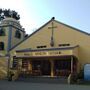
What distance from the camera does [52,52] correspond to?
28781 mm

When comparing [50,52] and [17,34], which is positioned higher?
[17,34]

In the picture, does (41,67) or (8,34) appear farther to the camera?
(8,34)

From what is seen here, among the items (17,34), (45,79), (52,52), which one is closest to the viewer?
(45,79)

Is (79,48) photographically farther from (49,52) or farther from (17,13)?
(17,13)

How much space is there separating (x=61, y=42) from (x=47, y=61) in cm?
286

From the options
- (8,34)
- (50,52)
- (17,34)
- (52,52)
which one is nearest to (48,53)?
(50,52)

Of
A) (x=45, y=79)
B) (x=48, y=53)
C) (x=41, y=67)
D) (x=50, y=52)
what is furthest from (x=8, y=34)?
(x=45, y=79)

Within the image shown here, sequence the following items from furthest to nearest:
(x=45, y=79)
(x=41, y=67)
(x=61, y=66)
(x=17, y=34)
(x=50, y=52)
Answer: (x=17, y=34) < (x=41, y=67) < (x=61, y=66) < (x=50, y=52) < (x=45, y=79)

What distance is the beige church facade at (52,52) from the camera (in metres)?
28.9

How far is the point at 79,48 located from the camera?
2962 centimetres

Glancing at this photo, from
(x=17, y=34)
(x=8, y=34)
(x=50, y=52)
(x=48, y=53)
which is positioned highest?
(x=17, y=34)

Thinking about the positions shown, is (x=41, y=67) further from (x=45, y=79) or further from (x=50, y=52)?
(x=45, y=79)

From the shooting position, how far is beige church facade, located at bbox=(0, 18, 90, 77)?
28892 mm

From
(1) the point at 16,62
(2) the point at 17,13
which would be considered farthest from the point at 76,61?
(2) the point at 17,13
